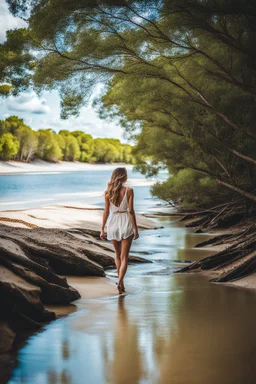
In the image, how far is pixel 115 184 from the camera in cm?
750

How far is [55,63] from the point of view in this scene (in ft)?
34.0

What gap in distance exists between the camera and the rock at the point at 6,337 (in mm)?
4859

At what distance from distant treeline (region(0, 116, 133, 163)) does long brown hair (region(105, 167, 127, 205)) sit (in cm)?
8055

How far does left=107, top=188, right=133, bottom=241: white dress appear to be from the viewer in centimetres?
761

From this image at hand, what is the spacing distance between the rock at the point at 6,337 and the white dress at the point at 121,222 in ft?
9.11

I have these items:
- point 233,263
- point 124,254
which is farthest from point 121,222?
point 233,263

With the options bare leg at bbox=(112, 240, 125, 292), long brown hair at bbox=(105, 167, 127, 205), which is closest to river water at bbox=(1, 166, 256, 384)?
bare leg at bbox=(112, 240, 125, 292)

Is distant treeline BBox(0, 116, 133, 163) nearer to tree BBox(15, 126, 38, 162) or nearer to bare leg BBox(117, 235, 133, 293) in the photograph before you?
tree BBox(15, 126, 38, 162)

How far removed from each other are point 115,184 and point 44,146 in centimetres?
11740

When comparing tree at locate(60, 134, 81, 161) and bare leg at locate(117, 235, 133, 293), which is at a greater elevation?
tree at locate(60, 134, 81, 161)

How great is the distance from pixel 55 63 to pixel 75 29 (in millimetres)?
988

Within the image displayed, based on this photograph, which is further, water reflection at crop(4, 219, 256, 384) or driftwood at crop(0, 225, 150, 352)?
driftwood at crop(0, 225, 150, 352)

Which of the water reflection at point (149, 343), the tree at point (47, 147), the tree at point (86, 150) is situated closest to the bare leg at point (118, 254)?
the water reflection at point (149, 343)

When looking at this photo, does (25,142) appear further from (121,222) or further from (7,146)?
(121,222)
